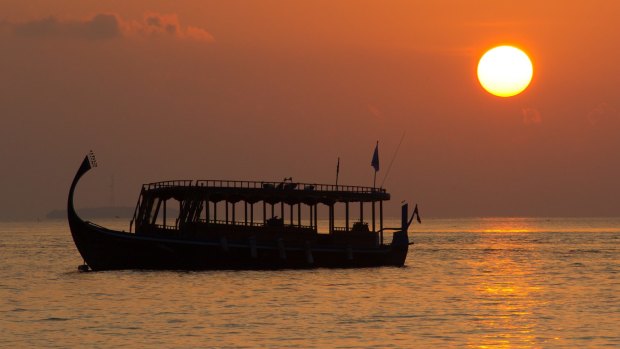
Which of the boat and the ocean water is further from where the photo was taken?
the boat

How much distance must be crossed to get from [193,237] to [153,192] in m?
4.88

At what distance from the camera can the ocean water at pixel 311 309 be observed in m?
38.3

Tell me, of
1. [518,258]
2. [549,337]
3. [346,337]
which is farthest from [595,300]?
[518,258]

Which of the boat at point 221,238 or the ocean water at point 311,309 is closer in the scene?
the ocean water at point 311,309

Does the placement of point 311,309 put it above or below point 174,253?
Result: below

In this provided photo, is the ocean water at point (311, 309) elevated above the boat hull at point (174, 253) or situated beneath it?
situated beneath

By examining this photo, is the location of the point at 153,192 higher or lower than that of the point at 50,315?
higher

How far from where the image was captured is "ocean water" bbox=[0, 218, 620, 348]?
3831 cm

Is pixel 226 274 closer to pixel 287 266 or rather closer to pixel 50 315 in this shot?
pixel 287 266

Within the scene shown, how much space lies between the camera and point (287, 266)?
6656 cm

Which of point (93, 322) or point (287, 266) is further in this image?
point (287, 266)

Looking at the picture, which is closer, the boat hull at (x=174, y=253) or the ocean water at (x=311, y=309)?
the ocean water at (x=311, y=309)

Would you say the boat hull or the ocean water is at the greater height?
the boat hull

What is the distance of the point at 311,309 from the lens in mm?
48219
